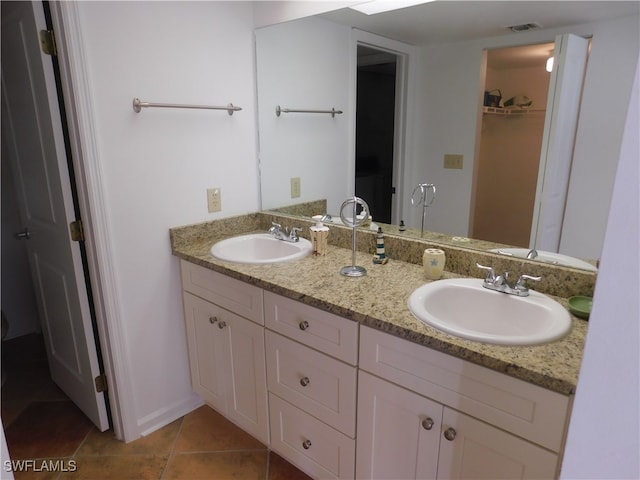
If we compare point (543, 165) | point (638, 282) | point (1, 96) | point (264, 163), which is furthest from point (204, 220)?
point (638, 282)

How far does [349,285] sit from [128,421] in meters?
1.28

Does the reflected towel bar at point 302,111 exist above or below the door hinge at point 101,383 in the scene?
above

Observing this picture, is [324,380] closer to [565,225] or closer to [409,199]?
[409,199]

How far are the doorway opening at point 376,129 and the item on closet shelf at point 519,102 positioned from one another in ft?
1.57

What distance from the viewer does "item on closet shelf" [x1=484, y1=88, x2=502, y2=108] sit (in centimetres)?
145

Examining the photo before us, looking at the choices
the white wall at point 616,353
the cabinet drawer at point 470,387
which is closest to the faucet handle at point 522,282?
the cabinet drawer at point 470,387

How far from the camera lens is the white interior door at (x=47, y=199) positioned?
1.56 m

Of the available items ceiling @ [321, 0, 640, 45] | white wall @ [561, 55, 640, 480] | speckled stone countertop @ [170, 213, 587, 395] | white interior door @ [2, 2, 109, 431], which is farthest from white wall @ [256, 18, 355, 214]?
white wall @ [561, 55, 640, 480]

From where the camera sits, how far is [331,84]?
76.5 inches

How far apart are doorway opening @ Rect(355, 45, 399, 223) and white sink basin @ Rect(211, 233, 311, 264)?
0.38m

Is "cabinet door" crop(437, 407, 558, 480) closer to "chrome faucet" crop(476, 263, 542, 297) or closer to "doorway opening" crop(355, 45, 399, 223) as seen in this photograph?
"chrome faucet" crop(476, 263, 542, 297)

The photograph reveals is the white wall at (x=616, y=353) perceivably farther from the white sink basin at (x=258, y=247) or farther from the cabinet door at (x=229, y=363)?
the white sink basin at (x=258, y=247)

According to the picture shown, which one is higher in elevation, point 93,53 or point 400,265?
point 93,53

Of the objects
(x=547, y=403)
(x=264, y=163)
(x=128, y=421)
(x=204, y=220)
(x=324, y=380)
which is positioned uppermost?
(x=264, y=163)
